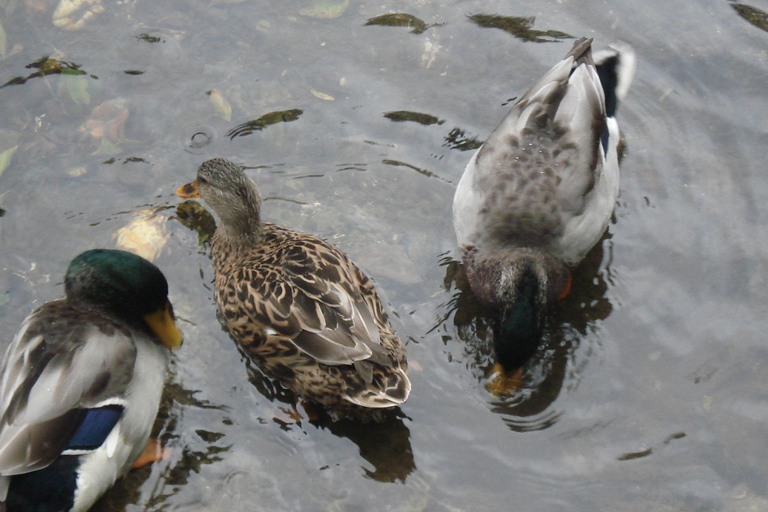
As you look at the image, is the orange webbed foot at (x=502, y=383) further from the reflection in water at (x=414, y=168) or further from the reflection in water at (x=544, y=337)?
the reflection in water at (x=414, y=168)

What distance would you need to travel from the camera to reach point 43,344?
362 cm

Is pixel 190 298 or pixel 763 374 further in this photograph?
pixel 190 298

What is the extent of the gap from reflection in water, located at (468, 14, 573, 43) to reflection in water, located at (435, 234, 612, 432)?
80.5 inches

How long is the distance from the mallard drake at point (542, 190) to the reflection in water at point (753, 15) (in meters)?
2.16

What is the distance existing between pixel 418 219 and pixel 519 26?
2266mm

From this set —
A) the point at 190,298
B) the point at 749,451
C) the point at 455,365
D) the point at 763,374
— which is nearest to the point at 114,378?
the point at 190,298

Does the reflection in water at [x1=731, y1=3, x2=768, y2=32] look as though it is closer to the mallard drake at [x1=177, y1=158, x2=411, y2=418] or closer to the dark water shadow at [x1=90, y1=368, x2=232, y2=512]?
the mallard drake at [x1=177, y1=158, x2=411, y2=418]

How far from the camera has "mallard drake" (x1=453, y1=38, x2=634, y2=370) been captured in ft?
15.2

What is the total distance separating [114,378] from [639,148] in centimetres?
413

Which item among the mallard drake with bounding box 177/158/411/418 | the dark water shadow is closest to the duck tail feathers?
the mallard drake with bounding box 177/158/411/418

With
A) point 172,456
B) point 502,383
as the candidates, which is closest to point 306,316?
point 172,456

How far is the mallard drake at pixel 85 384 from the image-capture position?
334 centimetres

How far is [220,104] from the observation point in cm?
573

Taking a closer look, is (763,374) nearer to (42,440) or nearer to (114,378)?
(114,378)
